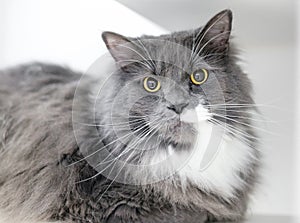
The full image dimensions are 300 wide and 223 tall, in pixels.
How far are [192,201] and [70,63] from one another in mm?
788

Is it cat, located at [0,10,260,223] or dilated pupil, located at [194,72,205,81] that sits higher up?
dilated pupil, located at [194,72,205,81]

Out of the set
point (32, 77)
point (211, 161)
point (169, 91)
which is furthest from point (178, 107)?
point (32, 77)

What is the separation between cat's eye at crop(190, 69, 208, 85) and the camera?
1239mm

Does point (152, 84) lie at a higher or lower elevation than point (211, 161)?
higher

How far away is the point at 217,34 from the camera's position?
128 centimetres

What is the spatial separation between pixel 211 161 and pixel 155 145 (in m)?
0.16

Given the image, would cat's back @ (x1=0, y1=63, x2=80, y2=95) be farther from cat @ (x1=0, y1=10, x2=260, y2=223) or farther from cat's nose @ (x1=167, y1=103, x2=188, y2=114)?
cat's nose @ (x1=167, y1=103, x2=188, y2=114)

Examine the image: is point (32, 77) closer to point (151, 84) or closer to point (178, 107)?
point (151, 84)

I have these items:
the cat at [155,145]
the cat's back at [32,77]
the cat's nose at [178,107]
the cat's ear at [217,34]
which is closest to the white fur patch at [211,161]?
the cat at [155,145]

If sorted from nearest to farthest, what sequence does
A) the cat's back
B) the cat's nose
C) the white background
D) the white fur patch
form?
the cat's nose, the white fur patch, the white background, the cat's back

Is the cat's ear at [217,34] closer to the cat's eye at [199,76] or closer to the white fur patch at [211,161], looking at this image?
the cat's eye at [199,76]

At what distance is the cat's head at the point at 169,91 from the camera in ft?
4.01

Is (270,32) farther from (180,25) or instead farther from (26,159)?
(26,159)

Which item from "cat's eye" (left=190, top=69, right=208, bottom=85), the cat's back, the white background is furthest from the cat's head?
the cat's back
